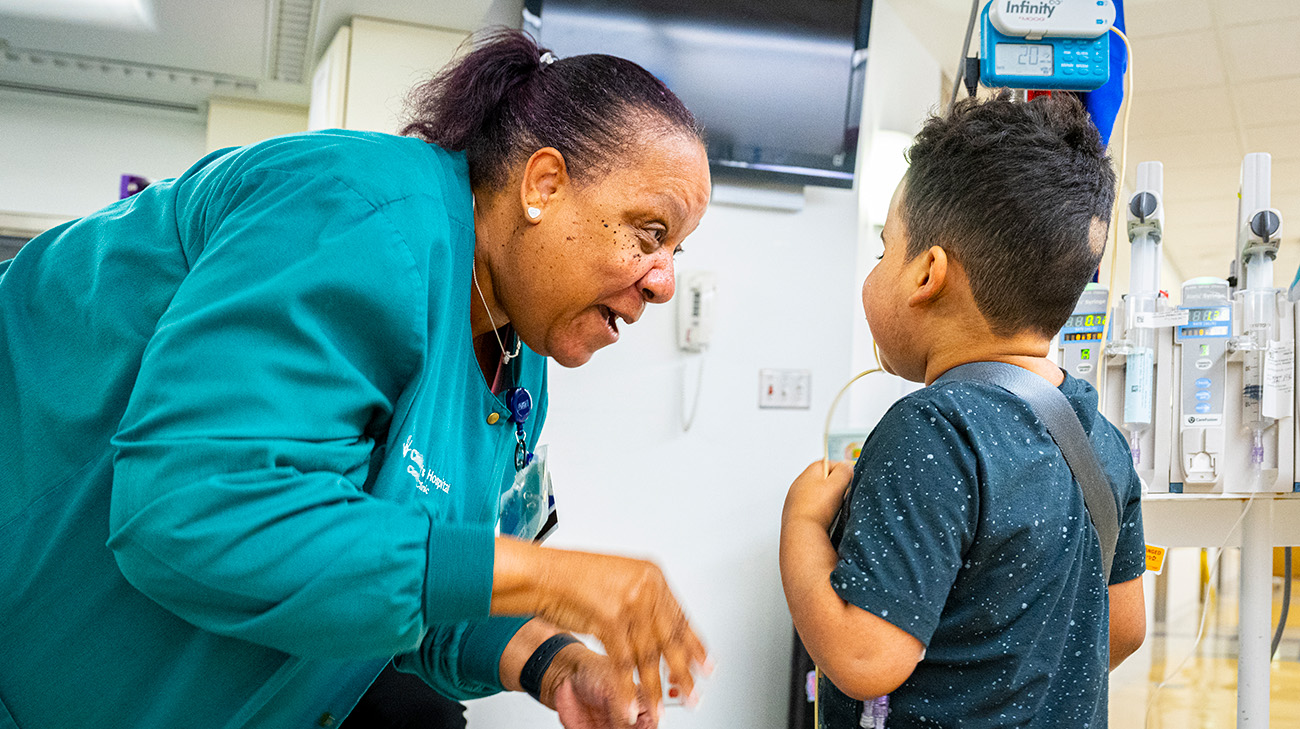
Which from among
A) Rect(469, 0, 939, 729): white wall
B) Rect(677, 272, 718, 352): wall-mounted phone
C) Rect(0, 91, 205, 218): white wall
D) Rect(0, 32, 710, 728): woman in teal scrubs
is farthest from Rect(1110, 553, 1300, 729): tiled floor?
Rect(0, 91, 205, 218): white wall

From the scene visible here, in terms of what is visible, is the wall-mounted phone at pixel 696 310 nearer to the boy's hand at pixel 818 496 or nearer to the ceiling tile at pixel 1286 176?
the boy's hand at pixel 818 496

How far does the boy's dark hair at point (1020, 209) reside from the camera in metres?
0.98

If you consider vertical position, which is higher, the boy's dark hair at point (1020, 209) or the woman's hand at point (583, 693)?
the boy's dark hair at point (1020, 209)

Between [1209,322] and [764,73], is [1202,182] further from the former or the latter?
[1209,322]

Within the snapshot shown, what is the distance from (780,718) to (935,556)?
97.2 inches

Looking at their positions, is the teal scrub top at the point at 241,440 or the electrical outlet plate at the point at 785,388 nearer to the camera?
the teal scrub top at the point at 241,440

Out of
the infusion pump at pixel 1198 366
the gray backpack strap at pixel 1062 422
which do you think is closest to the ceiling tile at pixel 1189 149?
the infusion pump at pixel 1198 366

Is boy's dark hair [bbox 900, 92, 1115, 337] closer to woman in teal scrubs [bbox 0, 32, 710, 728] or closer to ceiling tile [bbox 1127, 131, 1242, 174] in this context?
woman in teal scrubs [bbox 0, 32, 710, 728]

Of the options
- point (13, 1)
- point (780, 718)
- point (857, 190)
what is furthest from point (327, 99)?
point (780, 718)

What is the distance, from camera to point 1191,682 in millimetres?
4508

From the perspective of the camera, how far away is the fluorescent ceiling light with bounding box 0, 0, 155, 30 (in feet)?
11.1

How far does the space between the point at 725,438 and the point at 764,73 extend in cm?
121

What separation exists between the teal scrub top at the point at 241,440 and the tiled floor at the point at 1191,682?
225 cm

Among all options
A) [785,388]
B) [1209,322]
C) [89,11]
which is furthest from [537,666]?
[89,11]
